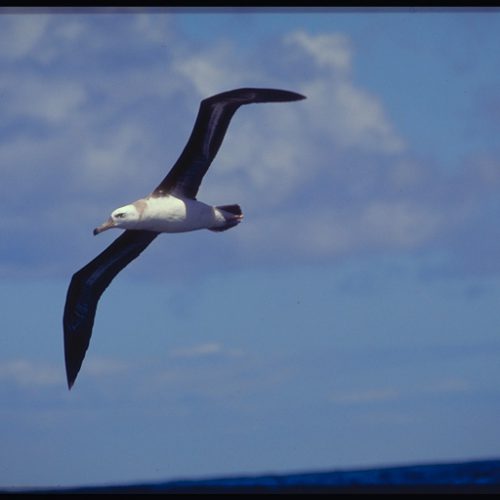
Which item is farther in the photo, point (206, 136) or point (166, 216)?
point (166, 216)

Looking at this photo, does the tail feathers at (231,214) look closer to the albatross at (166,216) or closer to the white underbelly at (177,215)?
the albatross at (166,216)

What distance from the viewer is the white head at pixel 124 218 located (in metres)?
16.3

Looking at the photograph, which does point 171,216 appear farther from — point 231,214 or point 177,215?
point 231,214

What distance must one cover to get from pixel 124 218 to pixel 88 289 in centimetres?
190

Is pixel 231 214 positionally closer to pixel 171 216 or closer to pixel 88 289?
pixel 171 216

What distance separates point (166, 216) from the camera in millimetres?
16312

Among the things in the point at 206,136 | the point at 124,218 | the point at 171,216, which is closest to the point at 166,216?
the point at 171,216

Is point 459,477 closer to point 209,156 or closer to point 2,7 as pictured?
point 209,156

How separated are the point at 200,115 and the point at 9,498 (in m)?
5.42

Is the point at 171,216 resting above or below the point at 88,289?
above

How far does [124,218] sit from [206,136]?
160cm

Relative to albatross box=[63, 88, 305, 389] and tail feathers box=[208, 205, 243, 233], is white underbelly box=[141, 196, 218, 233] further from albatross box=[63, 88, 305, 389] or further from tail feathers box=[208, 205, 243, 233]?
tail feathers box=[208, 205, 243, 233]
